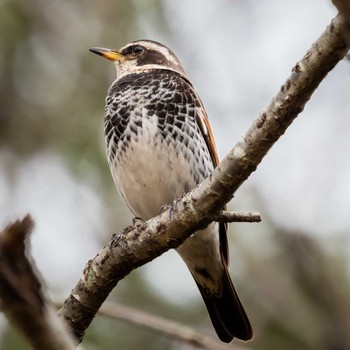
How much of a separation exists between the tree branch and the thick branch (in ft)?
5.85

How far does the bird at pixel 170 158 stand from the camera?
5867 mm

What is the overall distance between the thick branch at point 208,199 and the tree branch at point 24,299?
178 cm

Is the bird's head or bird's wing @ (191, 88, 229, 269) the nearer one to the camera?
bird's wing @ (191, 88, 229, 269)

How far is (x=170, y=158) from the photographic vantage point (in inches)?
231

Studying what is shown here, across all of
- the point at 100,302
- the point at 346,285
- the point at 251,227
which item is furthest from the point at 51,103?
the point at 100,302

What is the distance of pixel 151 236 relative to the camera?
4699 mm

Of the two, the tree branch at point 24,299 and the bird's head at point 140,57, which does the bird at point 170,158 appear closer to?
the bird's head at point 140,57

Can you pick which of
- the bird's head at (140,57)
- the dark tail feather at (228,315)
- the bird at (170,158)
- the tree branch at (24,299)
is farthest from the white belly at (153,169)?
the tree branch at (24,299)

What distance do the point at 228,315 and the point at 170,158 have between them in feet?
4.29

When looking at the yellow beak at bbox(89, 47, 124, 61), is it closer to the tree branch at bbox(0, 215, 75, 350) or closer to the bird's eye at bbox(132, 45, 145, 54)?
the bird's eye at bbox(132, 45, 145, 54)

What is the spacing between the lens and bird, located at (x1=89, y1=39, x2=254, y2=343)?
19.2 feet

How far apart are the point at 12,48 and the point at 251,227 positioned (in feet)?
11.3

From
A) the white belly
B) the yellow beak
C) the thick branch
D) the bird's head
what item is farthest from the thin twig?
the yellow beak

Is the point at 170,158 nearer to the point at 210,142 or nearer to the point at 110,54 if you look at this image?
the point at 210,142
